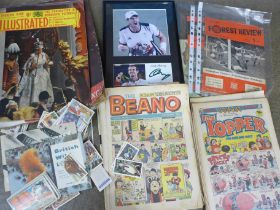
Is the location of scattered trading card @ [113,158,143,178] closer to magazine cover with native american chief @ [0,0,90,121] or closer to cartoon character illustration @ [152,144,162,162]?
cartoon character illustration @ [152,144,162,162]

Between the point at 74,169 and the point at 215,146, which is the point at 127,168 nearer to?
the point at 74,169

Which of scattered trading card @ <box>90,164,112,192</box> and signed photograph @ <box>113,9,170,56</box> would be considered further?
signed photograph @ <box>113,9,170,56</box>

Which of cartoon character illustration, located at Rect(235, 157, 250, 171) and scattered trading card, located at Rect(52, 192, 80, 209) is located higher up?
cartoon character illustration, located at Rect(235, 157, 250, 171)

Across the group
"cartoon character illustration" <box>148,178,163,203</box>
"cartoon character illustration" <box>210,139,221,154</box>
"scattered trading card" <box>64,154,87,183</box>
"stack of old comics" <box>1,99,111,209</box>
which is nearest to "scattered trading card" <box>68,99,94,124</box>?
"stack of old comics" <box>1,99,111,209</box>

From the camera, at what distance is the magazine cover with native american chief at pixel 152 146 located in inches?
29.2

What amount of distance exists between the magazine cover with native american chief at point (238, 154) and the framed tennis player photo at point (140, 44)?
0.14 metres

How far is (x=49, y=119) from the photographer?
748mm

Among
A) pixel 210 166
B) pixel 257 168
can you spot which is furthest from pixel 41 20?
pixel 257 168

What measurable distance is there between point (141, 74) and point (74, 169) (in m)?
0.30

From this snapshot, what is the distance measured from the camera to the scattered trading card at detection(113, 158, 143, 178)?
744mm

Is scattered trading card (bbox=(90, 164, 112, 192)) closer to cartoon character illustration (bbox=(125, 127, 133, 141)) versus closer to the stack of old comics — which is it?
the stack of old comics

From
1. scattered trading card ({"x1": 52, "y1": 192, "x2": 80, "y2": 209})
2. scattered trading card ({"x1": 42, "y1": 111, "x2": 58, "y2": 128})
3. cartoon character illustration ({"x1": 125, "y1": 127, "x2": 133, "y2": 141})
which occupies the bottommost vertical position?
scattered trading card ({"x1": 52, "y1": 192, "x2": 80, "y2": 209})

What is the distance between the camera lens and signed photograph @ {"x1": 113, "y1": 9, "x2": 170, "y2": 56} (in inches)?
33.5

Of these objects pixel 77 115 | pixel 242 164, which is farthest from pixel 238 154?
pixel 77 115
